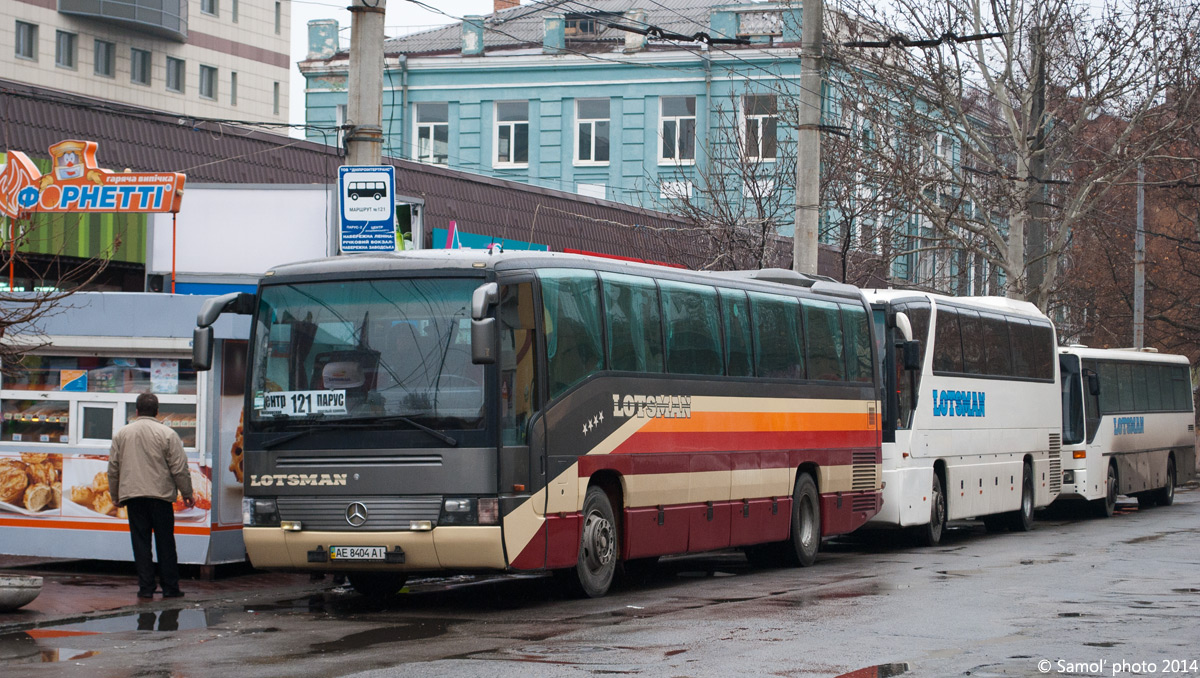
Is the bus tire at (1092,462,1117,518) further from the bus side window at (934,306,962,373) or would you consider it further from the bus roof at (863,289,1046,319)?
the bus side window at (934,306,962,373)

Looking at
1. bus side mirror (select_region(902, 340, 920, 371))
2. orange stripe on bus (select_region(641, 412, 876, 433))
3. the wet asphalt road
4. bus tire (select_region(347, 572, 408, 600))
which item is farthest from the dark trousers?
bus side mirror (select_region(902, 340, 920, 371))

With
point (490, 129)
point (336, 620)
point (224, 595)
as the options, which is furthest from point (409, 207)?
point (490, 129)

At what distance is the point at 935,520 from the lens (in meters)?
21.1

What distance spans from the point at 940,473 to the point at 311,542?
11.0 m

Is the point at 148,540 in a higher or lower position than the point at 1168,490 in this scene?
higher

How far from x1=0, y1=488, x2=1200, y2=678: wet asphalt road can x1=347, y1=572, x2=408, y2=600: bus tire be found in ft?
0.62

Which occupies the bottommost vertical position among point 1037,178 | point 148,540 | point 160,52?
point 148,540

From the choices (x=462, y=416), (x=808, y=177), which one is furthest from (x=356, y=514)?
(x=808, y=177)

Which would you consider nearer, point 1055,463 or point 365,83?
point 365,83

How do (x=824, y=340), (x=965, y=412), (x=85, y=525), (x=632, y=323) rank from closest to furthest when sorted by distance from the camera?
1. (x=632, y=323)
2. (x=85, y=525)
3. (x=824, y=340)
4. (x=965, y=412)

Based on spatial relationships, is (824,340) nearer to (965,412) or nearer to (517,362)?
(965,412)

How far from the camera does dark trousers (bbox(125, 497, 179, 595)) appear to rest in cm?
1354

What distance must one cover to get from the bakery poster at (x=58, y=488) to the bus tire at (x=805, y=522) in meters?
6.38

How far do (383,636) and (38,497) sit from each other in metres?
5.85
